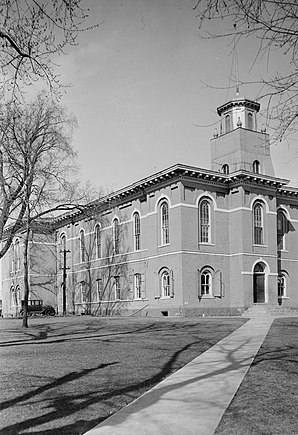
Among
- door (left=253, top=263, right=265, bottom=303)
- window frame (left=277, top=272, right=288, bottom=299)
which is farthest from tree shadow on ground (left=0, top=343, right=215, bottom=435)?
window frame (left=277, top=272, right=288, bottom=299)

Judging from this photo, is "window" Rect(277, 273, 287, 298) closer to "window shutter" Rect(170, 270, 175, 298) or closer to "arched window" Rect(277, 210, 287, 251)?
"arched window" Rect(277, 210, 287, 251)

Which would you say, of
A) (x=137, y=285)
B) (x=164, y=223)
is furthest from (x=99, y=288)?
(x=164, y=223)

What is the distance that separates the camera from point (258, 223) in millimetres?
42438

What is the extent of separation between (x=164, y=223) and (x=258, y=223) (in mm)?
7290

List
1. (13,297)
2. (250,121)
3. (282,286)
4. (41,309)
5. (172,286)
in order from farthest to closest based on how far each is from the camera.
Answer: (13,297), (41,309), (250,121), (282,286), (172,286)

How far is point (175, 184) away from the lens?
132 ft

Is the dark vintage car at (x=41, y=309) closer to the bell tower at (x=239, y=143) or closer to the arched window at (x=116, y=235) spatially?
the arched window at (x=116, y=235)

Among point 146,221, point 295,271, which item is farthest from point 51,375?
point 295,271

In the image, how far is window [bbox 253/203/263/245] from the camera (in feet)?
138

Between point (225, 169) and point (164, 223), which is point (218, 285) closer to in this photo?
point (164, 223)

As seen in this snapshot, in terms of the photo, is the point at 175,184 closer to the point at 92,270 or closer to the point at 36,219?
the point at 36,219

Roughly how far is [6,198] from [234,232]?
64.8 feet

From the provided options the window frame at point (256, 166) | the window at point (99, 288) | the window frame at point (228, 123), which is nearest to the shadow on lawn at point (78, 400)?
the window frame at point (256, 166)

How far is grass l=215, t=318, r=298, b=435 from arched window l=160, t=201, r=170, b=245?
27077 mm
